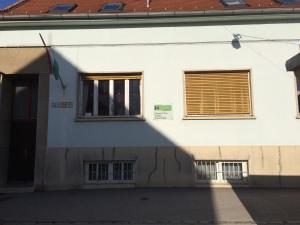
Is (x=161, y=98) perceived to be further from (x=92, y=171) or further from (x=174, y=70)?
(x=92, y=171)

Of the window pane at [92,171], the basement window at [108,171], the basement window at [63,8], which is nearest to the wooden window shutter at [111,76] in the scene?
the basement window at [63,8]

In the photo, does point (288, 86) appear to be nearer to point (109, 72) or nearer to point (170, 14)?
point (170, 14)

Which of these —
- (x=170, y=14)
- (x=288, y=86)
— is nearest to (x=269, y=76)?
(x=288, y=86)

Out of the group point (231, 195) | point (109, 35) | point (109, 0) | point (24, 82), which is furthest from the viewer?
point (109, 0)

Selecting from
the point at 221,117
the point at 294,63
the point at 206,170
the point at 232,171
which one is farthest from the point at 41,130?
the point at 294,63

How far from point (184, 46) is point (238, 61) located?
1564 millimetres

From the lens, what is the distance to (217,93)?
11336mm

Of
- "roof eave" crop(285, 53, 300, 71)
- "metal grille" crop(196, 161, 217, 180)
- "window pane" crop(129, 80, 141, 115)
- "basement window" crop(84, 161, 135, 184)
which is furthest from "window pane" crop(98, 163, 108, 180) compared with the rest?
"roof eave" crop(285, 53, 300, 71)

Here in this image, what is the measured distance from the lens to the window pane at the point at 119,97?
1150cm

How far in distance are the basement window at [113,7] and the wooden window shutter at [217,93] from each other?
291 cm

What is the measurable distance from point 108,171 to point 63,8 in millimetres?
5261

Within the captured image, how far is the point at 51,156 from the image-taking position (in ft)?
36.7

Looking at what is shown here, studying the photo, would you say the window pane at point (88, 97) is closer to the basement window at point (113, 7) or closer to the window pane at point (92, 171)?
the window pane at point (92, 171)

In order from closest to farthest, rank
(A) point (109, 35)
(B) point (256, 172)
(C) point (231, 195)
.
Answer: (C) point (231, 195) → (B) point (256, 172) → (A) point (109, 35)
